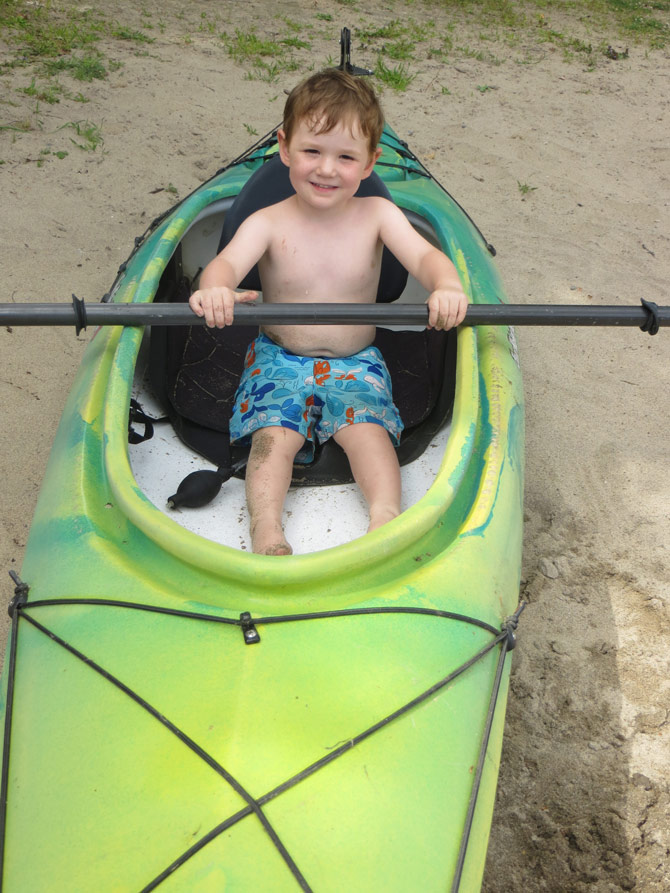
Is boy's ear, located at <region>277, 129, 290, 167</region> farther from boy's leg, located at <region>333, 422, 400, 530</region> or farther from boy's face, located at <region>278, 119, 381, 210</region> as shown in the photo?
boy's leg, located at <region>333, 422, 400, 530</region>

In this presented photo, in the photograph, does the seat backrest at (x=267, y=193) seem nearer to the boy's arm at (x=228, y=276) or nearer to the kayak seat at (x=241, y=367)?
the kayak seat at (x=241, y=367)

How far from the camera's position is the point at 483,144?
4598 mm

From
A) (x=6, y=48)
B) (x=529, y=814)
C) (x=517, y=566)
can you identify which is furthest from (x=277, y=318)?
(x=6, y=48)

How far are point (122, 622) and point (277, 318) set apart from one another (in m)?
0.76

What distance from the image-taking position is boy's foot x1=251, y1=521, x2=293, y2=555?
1.72 m

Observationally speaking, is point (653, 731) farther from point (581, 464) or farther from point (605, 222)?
point (605, 222)

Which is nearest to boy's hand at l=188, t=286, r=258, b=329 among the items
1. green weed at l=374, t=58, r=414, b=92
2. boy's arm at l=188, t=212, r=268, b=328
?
boy's arm at l=188, t=212, r=268, b=328

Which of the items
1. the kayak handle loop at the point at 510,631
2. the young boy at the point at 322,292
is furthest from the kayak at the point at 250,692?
the young boy at the point at 322,292

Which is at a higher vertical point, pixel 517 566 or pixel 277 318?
pixel 277 318

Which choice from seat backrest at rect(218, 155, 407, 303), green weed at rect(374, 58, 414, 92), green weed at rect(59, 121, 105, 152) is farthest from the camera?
green weed at rect(374, 58, 414, 92)

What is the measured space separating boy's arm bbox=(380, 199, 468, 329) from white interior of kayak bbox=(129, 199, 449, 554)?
1.43 ft

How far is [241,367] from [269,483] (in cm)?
71

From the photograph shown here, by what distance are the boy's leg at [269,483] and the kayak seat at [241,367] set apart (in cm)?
14

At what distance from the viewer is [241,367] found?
2.50 m
